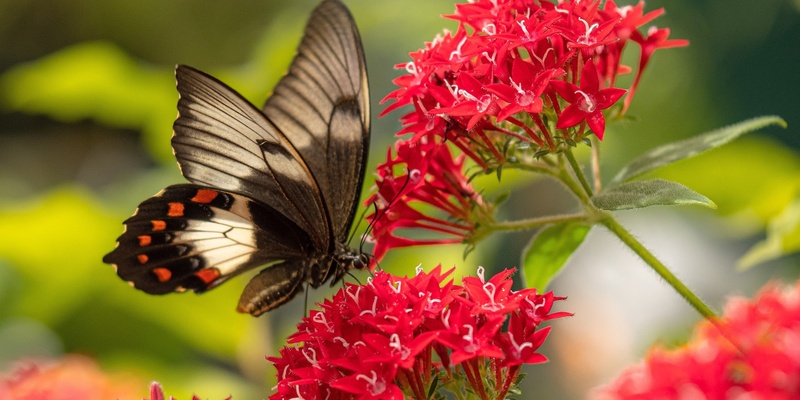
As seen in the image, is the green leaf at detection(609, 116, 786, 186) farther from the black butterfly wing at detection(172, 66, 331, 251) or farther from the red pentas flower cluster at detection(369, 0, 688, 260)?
the black butterfly wing at detection(172, 66, 331, 251)

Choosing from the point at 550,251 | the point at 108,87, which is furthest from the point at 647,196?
the point at 108,87

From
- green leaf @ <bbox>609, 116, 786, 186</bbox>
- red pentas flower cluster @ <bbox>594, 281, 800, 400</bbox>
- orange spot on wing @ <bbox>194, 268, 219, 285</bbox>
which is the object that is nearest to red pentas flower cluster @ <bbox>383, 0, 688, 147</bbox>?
green leaf @ <bbox>609, 116, 786, 186</bbox>

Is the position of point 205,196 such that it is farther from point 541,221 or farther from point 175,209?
point 541,221

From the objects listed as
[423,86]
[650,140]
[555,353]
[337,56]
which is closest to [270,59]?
[337,56]

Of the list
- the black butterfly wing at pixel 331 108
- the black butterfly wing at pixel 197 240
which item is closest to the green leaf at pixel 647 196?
the black butterfly wing at pixel 331 108

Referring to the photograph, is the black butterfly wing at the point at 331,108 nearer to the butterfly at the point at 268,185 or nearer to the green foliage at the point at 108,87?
the butterfly at the point at 268,185

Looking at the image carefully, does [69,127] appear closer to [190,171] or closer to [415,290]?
[190,171]

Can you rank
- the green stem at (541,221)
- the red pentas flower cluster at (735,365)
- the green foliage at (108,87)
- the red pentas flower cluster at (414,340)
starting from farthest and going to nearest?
the green foliage at (108,87)
the green stem at (541,221)
the red pentas flower cluster at (414,340)
the red pentas flower cluster at (735,365)
